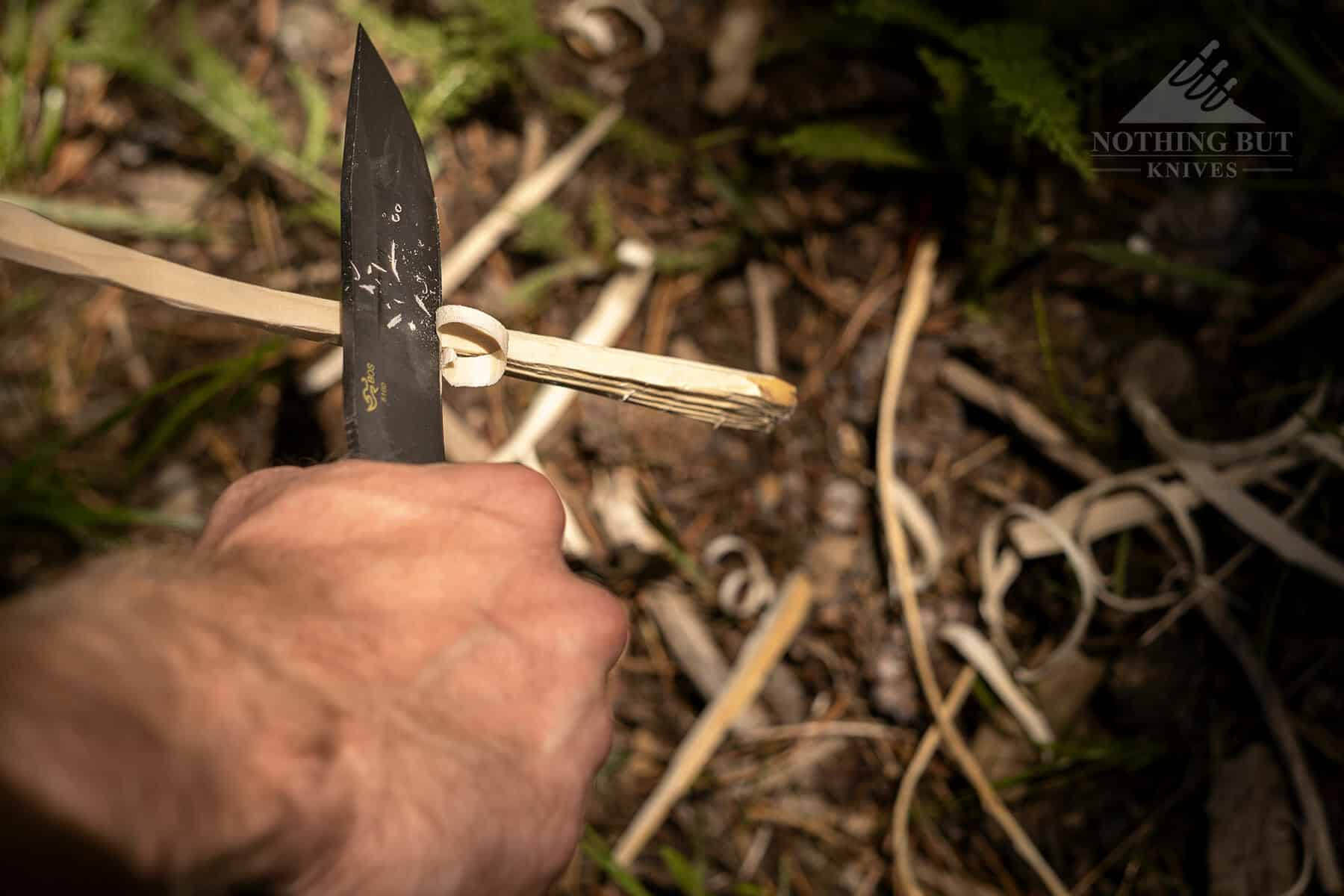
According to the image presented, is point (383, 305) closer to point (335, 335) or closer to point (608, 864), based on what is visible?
point (335, 335)

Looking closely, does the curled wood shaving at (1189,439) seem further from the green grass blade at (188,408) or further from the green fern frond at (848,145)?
the green grass blade at (188,408)

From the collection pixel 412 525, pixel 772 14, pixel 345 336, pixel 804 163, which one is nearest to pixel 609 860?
pixel 412 525

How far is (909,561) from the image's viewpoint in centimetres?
189

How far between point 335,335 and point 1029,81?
136cm

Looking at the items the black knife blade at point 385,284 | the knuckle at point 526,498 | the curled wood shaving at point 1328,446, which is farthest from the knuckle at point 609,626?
the curled wood shaving at point 1328,446

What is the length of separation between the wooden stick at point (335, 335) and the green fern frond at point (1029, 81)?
2.45ft

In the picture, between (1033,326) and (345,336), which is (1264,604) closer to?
(1033,326)

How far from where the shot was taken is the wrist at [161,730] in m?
0.62

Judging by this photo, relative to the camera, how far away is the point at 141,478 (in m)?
2.02

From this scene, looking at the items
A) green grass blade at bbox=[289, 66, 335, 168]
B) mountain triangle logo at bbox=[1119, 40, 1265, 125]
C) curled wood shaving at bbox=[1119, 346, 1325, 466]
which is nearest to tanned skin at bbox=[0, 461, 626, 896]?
green grass blade at bbox=[289, 66, 335, 168]

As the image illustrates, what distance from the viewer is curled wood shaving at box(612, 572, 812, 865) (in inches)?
68.9

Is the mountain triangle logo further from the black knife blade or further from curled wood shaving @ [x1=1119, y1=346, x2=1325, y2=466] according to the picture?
the black knife blade

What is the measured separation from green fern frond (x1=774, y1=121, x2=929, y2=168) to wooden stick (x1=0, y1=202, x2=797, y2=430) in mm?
781

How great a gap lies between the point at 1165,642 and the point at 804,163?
1430mm
